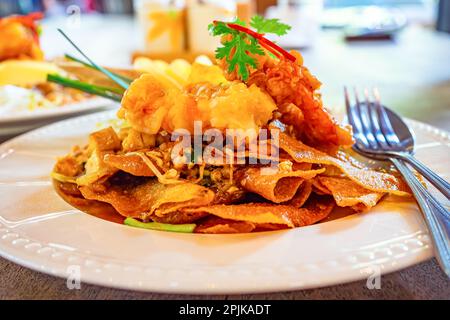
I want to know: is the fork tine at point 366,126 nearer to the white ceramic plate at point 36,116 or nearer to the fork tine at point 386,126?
the fork tine at point 386,126

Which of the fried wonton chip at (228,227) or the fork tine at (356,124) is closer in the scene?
the fried wonton chip at (228,227)

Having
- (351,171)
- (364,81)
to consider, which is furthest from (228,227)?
(364,81)

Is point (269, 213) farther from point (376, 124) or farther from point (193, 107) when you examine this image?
point (376, 124)

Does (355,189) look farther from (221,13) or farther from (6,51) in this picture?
(221,13)

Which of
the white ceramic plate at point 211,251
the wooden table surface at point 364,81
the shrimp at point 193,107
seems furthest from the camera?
the shrimp at point 193,107

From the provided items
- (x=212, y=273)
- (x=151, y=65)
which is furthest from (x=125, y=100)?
(x=151, y=65)

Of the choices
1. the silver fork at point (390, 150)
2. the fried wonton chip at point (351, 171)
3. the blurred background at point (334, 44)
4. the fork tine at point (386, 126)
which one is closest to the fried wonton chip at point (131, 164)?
the fried wonton chip at point (351, 171)
